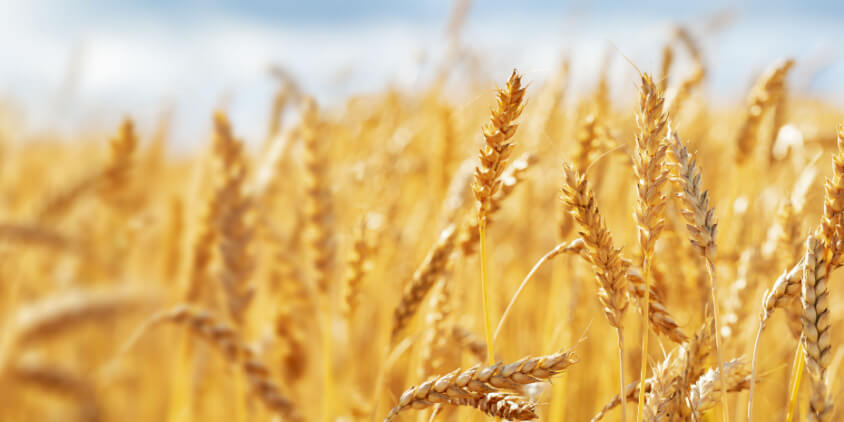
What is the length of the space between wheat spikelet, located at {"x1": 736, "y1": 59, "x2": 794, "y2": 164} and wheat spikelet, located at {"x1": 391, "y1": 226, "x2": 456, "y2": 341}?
799 millimetres

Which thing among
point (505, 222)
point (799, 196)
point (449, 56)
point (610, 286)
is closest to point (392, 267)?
point (505, 222)

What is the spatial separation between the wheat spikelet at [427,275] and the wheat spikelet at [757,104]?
799mm

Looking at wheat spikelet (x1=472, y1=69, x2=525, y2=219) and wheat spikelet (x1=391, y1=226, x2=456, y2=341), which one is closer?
wheat spikelet (x1=472, y1=69, x2=525, y2=219)

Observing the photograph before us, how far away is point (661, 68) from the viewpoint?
63.9 inches

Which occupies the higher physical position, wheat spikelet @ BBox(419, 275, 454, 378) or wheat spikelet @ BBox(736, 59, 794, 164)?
wheat spikelet @ BBox(736, 59, 794, 164)

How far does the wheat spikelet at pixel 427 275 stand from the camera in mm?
944

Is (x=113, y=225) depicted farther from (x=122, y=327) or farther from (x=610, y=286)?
(x=610, y=286)

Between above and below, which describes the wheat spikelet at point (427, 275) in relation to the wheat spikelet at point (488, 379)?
above

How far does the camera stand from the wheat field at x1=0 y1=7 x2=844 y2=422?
69cm

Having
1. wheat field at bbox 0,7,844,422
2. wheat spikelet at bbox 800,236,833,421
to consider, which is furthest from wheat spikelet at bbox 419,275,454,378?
wheat spikelet at bbox 800,236,833,421

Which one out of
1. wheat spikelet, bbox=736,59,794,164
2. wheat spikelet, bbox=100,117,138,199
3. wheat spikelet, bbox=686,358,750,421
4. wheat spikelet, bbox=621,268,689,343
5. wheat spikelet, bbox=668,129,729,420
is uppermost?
wheat spikelet, bbox=100,117,138,199

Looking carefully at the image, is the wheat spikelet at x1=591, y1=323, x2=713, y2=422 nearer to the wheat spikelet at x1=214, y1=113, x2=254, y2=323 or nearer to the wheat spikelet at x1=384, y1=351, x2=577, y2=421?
the wheat spikelet at x1=384, y1=351, x2=577, y2=421

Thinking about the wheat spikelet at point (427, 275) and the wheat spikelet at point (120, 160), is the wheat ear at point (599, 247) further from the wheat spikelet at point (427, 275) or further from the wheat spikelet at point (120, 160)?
the wheat spikelet at point (120, 160)

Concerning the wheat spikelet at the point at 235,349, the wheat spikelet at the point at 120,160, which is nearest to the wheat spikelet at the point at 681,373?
the wheat spikelet at the point at 235,349
